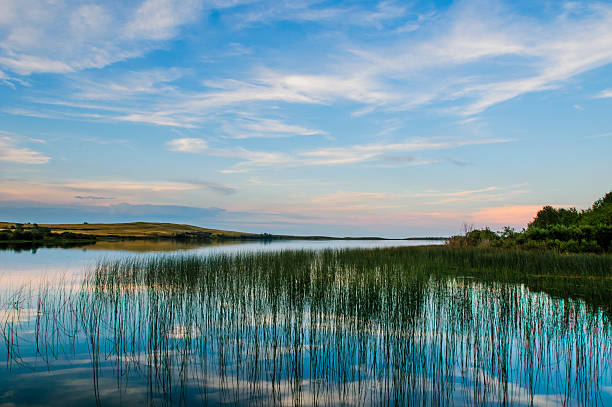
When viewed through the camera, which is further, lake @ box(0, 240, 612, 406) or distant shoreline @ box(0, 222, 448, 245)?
distant shoreline @ box(0, 222, 448, 245)

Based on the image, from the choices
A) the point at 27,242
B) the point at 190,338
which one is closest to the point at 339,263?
the point at 190,338

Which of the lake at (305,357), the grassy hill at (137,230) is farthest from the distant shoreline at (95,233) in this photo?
the lake at (305,357)

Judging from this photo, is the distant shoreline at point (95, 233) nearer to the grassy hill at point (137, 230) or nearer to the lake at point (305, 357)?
the grassy hill at point (137, 230)

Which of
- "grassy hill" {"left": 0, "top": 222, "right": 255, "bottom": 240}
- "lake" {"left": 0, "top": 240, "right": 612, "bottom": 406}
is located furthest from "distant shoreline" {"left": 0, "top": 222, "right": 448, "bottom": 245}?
"lake" {"left": 0, "top": 240, "right": 612, "bottom": 406}

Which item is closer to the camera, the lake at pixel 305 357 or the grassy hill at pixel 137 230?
the lake at pixel 305 357

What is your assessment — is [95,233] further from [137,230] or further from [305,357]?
[305,357]

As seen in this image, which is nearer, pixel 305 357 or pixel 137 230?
pixel 305 357

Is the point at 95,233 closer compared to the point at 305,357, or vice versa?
the point at 305,357

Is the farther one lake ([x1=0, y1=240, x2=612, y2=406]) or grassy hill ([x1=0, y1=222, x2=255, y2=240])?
grassy hill ([x1=0, y1=222, x2=255, y2=240])

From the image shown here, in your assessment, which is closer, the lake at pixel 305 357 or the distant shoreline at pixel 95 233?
the lake at pixel 305 357

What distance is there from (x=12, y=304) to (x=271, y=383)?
8.27m

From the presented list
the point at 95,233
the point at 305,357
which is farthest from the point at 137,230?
the point at 305,357

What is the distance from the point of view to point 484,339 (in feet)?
20.3

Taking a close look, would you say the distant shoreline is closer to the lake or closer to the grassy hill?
the grassy hill
